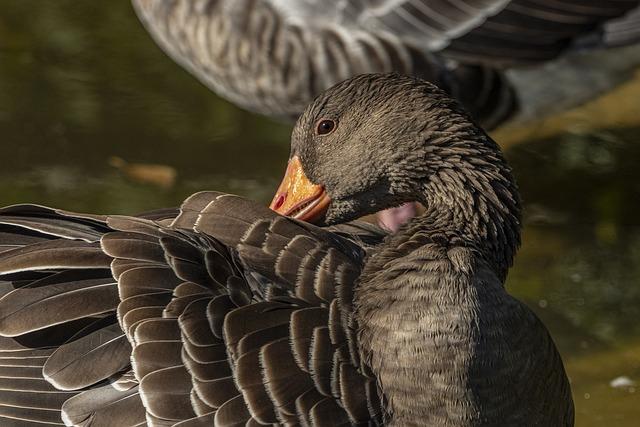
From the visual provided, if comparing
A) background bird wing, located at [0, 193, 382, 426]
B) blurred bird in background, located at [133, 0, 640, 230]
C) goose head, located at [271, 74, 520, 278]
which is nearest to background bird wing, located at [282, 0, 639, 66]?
blurred bird in background, located at [133, 0, 640, 230]

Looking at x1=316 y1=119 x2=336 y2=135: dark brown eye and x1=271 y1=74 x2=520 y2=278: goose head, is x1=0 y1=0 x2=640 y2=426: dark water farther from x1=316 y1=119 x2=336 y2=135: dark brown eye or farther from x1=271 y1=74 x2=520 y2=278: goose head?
x1=316 y1=119 x2=336 y2=135: dark brown eye

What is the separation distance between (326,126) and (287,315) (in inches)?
29.2

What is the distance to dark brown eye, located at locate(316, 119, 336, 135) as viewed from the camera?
4168 millimetres

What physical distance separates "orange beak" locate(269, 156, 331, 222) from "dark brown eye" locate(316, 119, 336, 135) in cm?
18

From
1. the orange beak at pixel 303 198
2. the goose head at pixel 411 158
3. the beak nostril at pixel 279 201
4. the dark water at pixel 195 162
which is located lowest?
the dark water at pixel 195 162

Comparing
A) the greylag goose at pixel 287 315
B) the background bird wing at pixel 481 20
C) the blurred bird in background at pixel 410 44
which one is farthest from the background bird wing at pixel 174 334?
the background bird wing at pixel 481 20

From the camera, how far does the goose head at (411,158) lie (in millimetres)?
3975

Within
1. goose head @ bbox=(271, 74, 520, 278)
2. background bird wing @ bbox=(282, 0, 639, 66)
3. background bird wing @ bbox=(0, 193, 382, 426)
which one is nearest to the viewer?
background bird wing @ bbox=(0, 193, 382, 426)

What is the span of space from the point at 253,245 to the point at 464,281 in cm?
63

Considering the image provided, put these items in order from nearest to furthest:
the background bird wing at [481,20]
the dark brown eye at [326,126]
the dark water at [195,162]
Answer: the dark brown eye at [326,126]
the dark water at [195,162]
the background bird wing at [481,20]

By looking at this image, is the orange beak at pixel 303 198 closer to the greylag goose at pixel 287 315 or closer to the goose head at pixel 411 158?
the goose head at pixel 411 158

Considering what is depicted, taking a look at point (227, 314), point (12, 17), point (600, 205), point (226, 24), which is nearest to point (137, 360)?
point (227, 314)

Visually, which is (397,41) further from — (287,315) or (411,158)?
(287,315)

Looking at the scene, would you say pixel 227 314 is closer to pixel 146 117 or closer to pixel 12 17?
pixel 146 117
